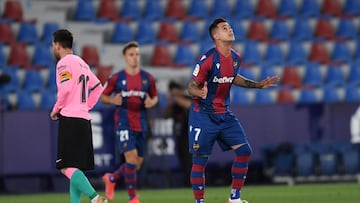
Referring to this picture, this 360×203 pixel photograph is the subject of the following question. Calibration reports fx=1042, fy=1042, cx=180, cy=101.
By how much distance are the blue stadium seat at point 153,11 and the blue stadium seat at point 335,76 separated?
161 inches

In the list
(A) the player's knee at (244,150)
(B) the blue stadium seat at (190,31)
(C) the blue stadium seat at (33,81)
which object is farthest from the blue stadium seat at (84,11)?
(A) the player's knee at (244,150)

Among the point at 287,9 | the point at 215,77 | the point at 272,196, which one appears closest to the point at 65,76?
the point at 215,77

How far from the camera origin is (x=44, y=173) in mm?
19297

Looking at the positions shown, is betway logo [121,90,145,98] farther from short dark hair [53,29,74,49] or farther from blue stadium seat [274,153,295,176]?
blue stadium seat [274,153,295,176]

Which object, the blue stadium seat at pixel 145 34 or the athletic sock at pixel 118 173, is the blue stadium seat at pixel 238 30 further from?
the athletic sock at pixel 118 173

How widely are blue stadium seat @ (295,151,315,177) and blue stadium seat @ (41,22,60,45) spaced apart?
20.4 feet

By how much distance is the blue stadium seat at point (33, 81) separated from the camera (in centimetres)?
2164

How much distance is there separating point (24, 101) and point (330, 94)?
6908 millimetres

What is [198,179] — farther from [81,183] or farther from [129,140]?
[129,140]

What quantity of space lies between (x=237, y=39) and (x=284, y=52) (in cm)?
117

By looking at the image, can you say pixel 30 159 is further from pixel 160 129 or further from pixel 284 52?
pixel 284 52

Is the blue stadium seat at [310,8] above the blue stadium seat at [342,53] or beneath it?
above

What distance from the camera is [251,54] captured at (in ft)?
78.1

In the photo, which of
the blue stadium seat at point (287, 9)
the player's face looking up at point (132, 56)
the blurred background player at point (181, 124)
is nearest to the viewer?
the player's face looking up at point (132, 56)
